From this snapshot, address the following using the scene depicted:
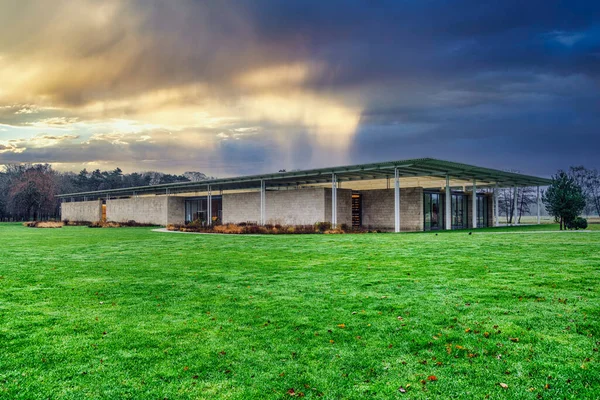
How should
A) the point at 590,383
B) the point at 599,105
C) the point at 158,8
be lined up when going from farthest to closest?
the point at 599,105, the point at 158,8, the point at 590,383

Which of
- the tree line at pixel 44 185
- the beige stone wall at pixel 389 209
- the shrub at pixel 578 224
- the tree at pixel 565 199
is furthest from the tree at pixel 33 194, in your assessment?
the shrub at pixel 578 224

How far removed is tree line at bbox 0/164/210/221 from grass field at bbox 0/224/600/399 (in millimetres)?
61604

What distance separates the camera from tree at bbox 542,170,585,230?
26578 millimetres

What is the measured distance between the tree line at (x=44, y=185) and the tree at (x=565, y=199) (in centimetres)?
6766

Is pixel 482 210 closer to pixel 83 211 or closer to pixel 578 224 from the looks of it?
pixel 578 224

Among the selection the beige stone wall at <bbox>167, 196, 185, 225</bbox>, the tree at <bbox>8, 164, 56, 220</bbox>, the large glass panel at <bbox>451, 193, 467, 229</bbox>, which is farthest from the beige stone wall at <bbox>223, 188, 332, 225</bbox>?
the tree at <bbox>8, 164, 56, 220</bbox>

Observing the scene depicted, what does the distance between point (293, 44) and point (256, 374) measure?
21.7 meters

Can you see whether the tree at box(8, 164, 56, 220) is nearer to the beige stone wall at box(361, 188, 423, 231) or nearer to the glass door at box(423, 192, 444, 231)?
the beige stone wall at box(361, 188, 423, 231)

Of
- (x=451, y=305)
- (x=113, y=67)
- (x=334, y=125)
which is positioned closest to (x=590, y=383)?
(x=451, y=305)

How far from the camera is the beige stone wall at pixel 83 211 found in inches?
2283

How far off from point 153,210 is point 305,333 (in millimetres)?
46540

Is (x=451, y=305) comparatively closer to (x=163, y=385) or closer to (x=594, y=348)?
(x=594, y=348)

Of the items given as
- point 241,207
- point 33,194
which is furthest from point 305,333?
point 33,194

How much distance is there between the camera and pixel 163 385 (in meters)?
4.04
